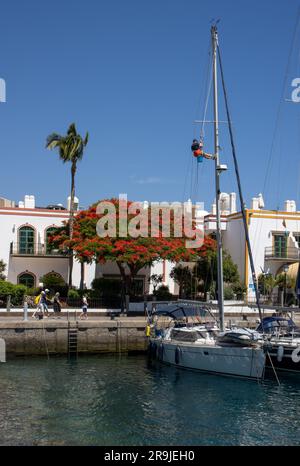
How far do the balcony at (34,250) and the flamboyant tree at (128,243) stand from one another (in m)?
2.53

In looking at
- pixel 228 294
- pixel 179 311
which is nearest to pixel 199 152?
pixel 179 311

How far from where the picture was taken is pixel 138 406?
20.1 m

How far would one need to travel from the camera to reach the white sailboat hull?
2464 cm

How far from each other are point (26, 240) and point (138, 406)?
92.0 ft

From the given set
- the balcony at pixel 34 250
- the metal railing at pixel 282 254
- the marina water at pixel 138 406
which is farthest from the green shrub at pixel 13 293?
the metal railing at pixel 282 254

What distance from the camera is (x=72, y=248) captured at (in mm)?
39750

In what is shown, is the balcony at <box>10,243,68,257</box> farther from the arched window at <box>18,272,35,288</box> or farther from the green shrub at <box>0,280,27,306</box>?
the green shrub at <box>0,280,27,306</box>

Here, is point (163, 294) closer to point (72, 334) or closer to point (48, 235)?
point (48, 235)

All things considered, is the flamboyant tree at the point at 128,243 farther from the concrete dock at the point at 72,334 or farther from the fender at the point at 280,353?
the fender at the point at 280,353

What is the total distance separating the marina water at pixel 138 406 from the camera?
55.0 ft

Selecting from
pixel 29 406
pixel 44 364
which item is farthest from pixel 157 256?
pixel 29 406
